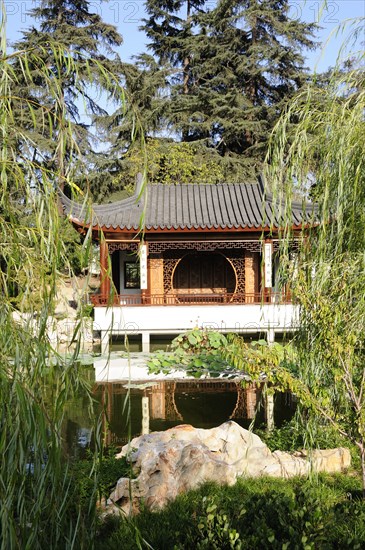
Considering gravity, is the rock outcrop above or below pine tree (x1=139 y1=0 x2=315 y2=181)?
below

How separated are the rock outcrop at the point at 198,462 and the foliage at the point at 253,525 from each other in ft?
0.62

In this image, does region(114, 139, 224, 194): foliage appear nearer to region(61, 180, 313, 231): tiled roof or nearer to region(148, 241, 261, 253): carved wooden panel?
region(61, 180, 313, 231): tiled roof

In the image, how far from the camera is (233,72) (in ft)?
63.1

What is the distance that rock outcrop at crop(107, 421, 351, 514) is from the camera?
330cm

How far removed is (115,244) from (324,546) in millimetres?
9294

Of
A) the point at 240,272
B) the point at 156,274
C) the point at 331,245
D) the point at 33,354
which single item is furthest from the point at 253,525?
the point at 240,272

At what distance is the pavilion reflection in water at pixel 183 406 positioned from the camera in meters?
5.77

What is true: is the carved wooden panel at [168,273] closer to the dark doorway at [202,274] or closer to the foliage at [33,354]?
the dark doorway at [202,274]

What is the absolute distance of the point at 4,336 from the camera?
145cm

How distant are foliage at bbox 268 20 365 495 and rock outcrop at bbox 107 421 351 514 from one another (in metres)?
0.54

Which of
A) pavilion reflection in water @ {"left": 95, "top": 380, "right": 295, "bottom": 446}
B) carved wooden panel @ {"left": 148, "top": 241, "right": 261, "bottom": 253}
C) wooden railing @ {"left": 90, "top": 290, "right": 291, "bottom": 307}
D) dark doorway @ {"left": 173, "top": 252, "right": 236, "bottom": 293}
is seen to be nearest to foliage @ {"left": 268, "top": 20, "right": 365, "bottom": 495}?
pavilion reflection in water @ {"left": 95, "top": 380, "right": 295, "bottom": 446}

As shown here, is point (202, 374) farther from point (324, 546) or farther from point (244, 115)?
point (244, 115)

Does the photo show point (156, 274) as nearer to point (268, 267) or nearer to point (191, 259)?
point (191, 259)

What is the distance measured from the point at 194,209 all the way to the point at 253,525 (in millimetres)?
9964
